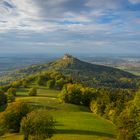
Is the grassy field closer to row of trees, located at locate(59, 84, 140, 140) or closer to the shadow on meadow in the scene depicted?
the shadow on meadow

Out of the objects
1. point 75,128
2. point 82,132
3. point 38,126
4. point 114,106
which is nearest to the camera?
point 38,126

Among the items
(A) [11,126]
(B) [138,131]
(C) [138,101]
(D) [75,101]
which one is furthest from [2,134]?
(D) [75,101]

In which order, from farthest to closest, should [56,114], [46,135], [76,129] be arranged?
[56,114], [76,129], [46,135]

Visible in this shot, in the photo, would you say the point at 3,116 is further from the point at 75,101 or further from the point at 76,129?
the point at 75,101

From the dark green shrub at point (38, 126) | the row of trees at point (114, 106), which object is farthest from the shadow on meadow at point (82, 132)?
the dark green shrub at point (38, 126)

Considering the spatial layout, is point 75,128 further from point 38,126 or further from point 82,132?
point 38,126

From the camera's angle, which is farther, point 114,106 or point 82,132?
point 114,106

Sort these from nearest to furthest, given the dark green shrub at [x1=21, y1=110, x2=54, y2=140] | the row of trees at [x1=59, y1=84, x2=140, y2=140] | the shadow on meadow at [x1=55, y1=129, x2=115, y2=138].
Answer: the dark green shrub at [x1=21, y1=110, x2=54, y2=140]
the row of trees at [x1=59, y1=84, x2=140, y2=140]
the shadow on meadow at [x1=55, y1=129, x2=115, y2=138]

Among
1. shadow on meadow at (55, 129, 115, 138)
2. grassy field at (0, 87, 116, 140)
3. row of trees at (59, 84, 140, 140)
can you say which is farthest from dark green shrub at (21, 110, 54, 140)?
row of trees at (59, 84, 140, 140)

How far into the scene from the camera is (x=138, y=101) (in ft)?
326

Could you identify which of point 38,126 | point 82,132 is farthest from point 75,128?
point 38,126

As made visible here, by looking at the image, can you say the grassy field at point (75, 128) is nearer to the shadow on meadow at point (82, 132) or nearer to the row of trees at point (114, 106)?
the shadow on meadow at point (82, 132)

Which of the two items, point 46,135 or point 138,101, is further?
point 138,101

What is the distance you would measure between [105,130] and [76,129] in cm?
828
